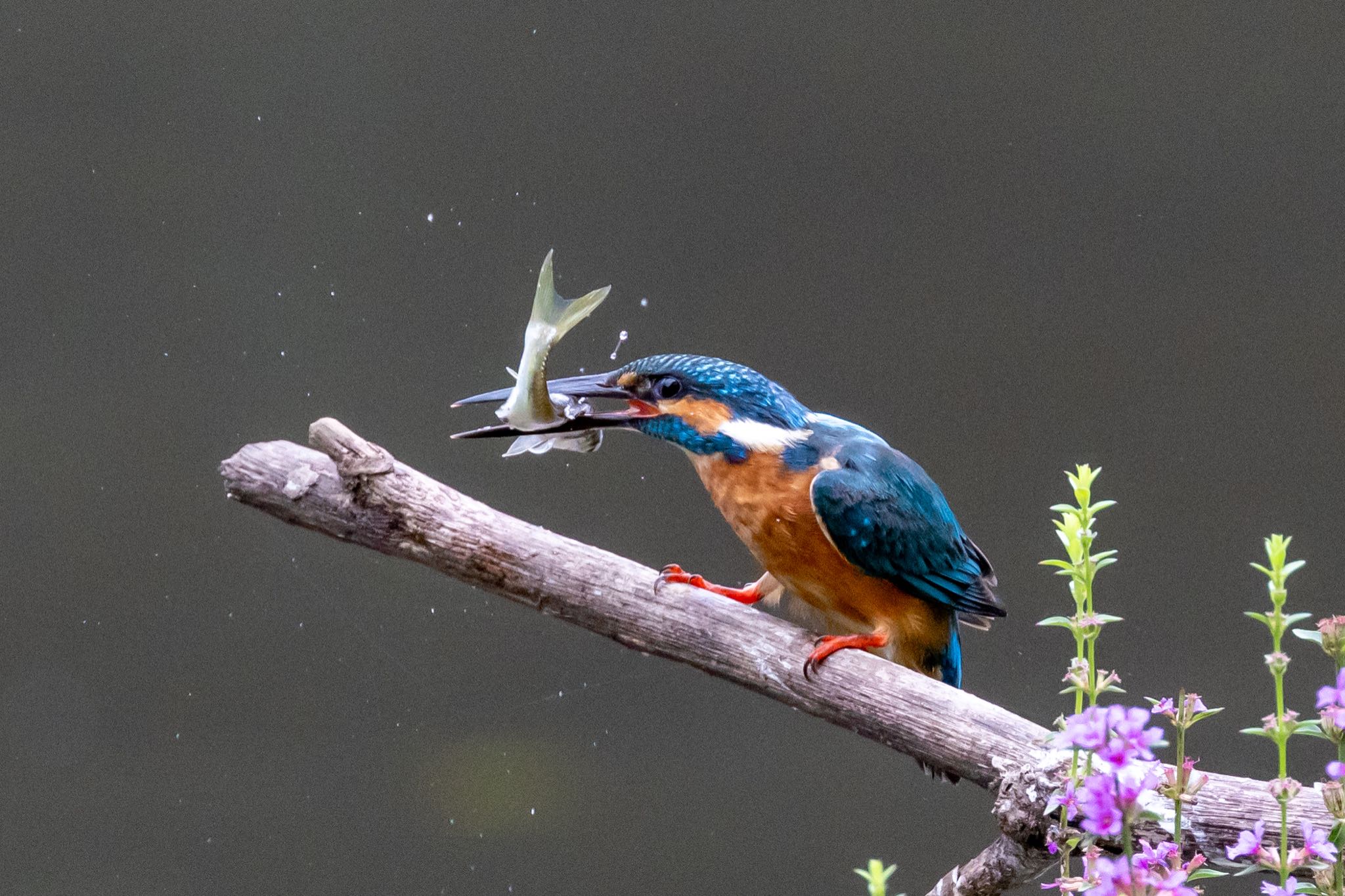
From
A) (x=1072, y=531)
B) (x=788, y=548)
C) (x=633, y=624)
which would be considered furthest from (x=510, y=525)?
(x=1072, y=531)

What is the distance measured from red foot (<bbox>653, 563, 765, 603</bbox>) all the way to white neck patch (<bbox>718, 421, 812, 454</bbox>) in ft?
0.50

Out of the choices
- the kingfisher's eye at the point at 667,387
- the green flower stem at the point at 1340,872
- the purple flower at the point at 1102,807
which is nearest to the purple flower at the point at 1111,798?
the purple flower at the point at 1102,807

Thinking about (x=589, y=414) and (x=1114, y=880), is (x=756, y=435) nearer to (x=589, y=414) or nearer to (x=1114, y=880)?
(x=589, y=414)

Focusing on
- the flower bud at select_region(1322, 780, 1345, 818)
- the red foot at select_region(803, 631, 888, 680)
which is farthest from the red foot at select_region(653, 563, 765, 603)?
the flower bud at select_region(1322, 780, 1345, 818)

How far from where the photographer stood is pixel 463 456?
218cm

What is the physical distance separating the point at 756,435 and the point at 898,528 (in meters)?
0.18

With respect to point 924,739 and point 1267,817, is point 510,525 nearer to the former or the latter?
point 924,739

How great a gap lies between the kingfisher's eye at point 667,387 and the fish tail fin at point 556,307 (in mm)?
121

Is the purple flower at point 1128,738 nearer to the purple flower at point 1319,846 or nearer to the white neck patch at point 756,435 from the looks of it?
the purple flower at point 1319,846

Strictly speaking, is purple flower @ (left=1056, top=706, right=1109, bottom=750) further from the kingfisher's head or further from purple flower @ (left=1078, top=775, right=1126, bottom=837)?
the kingfisher's head

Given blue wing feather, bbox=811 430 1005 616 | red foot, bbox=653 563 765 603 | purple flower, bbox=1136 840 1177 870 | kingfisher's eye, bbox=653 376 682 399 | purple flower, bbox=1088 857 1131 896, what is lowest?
purple flower, bbox=1088 857 1131 896

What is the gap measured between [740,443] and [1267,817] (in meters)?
0.61

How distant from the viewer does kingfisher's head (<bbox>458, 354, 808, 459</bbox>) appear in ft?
4.38

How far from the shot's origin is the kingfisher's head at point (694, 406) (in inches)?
52.5
